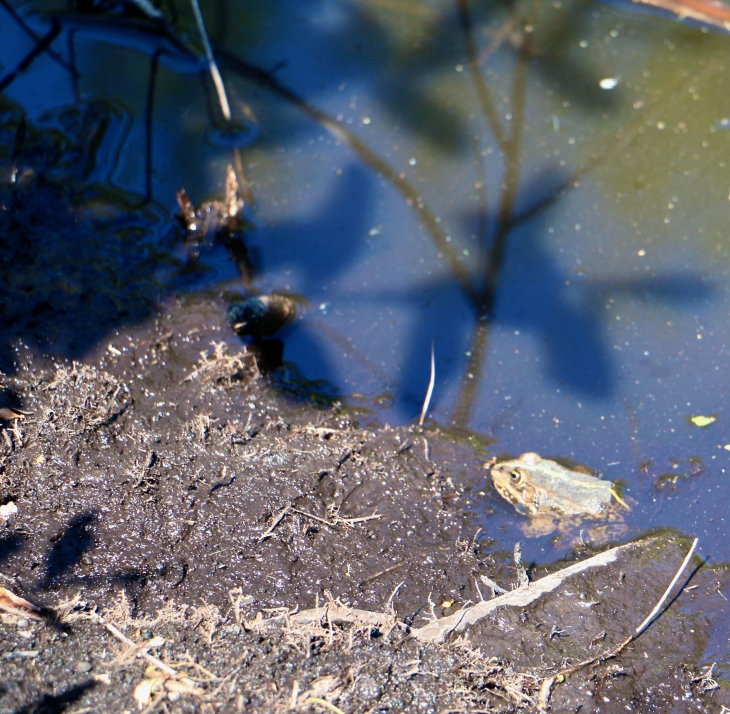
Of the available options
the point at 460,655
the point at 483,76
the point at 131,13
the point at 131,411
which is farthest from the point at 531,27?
the point at 460,655

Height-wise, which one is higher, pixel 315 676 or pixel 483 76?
pixel 483 76

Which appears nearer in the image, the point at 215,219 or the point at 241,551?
the point at 241,551

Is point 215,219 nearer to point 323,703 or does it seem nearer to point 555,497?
point 555,497

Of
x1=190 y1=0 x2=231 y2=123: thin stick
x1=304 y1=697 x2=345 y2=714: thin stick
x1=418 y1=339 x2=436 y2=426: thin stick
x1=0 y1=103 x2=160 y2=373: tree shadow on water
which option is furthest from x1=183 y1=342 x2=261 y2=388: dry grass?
x1=190 y1=0 x2=231 y2=123: thin stick

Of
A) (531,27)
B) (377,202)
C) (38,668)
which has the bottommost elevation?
(38,668)

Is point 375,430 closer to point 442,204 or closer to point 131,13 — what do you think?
point 442,204

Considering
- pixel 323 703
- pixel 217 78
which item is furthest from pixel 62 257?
pixel 323 703

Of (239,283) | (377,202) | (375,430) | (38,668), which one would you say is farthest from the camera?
(377,202)

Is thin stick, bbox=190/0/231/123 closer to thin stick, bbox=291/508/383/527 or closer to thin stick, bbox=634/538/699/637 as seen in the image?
thin stick, bbox=291/508/383/527
